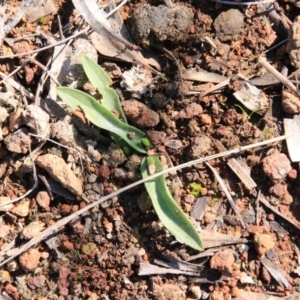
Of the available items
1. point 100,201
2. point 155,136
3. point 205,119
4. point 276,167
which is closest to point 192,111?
point 205,119

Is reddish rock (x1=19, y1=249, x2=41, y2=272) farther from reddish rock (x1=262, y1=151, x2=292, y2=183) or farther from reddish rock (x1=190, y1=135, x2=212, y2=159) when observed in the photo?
reddish rock (x1=262, y1=151, x2=292, y2=183)

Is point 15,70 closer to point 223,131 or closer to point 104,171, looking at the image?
point 104,171

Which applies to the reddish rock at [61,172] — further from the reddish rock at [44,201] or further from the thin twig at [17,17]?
the thin twig at [17,17]

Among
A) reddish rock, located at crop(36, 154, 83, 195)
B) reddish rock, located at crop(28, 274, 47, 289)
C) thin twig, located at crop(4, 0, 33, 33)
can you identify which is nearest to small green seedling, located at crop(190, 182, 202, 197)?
reddish rock, located at crop(36, 154, 83, 195)

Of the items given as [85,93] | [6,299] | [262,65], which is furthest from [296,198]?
[6,299]

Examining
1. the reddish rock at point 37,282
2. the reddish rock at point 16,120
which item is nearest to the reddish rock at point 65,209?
the reddish rock at point 37,282

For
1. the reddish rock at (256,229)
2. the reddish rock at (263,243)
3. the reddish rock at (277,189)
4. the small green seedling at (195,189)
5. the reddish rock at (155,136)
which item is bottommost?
the reddish rock at (263,243)

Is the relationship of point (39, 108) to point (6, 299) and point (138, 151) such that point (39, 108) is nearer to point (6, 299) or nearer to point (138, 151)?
point (138, 151)
